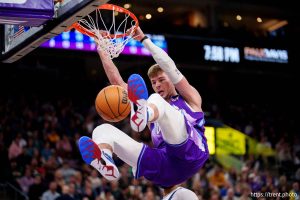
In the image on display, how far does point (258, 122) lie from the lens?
23.5 metres

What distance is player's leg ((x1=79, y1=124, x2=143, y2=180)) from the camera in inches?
248

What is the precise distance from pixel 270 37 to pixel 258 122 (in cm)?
318

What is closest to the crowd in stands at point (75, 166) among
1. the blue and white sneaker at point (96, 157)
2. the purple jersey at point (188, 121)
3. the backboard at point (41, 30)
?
the backboard at point (41, 30)

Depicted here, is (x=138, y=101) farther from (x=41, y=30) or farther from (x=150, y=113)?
(x=41, y=30)

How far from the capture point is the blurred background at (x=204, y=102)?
1500 centimetres

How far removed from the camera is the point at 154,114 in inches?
244

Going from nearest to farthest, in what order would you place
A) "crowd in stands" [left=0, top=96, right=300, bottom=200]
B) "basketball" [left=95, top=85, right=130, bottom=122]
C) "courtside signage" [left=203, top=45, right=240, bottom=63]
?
"basketball" [left=95, top=85, right=130, bottom=122], "crowd in stands" [left=0, top=96, right=300, bottom=200], "courtside signage" [left=203, top=45, right=240, bottom=63]

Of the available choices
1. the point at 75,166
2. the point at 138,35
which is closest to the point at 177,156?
the point at 138,35

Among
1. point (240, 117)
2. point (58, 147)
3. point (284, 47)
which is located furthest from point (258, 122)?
point (58, 147)

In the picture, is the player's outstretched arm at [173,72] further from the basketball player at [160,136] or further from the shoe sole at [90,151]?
the shoe sole at [90,151]

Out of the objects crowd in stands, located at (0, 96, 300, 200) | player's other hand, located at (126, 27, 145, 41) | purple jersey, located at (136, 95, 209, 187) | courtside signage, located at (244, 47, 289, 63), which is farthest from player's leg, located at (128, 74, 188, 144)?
courtside signage, located at (244, 47, 289, 63)

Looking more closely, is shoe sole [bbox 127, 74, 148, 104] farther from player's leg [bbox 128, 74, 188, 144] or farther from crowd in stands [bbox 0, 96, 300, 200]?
crowd in stands [bbox 0, 96, 300, 200]

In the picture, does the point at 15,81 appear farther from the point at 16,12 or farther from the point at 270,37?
the point at 16,12

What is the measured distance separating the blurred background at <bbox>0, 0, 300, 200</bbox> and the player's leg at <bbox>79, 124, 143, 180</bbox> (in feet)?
19.0
